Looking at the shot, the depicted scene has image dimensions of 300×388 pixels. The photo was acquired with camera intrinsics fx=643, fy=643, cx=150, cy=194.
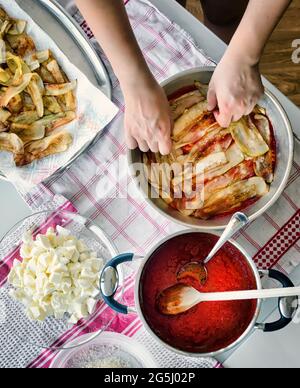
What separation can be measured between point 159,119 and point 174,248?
171 mm

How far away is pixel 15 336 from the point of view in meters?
0.93

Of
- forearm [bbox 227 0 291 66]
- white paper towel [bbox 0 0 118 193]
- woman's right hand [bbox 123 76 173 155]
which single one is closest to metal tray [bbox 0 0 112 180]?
white paper towel [bbox 0 0 118 193]

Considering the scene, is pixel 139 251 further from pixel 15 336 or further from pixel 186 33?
pixel 186 33

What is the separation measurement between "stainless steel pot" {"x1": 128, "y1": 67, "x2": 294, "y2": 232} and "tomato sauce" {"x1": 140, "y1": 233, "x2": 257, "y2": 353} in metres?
0.05

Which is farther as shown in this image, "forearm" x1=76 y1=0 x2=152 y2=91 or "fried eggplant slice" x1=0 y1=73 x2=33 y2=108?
"fried eggplant slice" x1=0 y1=73 x2=33 y2=108

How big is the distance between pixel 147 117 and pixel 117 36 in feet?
0.37

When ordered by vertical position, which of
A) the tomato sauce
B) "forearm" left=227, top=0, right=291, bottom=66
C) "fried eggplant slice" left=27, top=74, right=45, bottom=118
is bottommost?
the tomato sauce

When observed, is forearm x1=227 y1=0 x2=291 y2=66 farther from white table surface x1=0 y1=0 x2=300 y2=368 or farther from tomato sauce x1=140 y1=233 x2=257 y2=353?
tomato sauce x1=140 y1=233 x2=257 y2=353

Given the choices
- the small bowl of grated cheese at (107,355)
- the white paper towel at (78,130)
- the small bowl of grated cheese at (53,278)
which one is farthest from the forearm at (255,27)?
the small bowl of grated cheese at (107,355)

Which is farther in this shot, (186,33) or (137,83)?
(186,33)

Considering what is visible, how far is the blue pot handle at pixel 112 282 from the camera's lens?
2.72 ft

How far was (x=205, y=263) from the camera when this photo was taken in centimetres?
83

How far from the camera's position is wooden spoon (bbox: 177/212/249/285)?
2.68 ft
